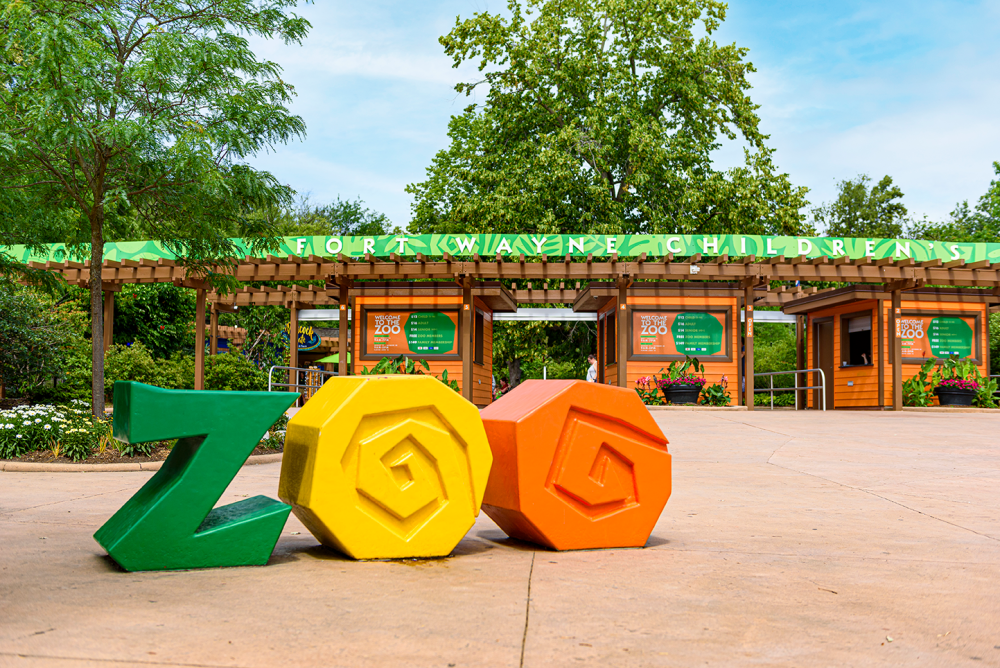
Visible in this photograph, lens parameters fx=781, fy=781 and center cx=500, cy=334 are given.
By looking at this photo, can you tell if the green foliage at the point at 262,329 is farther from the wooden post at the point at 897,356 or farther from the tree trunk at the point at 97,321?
the wooden post at the point at 897,356

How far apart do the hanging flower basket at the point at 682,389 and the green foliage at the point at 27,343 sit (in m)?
11.9

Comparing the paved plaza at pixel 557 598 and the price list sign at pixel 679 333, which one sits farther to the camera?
the price list sign at pixel 679 333

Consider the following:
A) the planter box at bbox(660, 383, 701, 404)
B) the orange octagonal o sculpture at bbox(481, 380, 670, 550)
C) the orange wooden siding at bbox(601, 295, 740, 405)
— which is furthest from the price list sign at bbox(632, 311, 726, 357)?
the orange octagonal o sculpture at bbox(481, 380, 670, 550)

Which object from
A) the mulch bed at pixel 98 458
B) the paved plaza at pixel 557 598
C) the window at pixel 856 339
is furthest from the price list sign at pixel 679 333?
the paved plaza at pixel 557 598

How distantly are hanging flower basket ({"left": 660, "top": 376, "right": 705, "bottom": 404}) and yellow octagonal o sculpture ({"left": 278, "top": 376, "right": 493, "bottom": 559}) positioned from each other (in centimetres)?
1386

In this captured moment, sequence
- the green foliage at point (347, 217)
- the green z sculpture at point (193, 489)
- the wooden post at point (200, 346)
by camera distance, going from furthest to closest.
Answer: the green foliage at point (347, 217) < the wooden post at point (200, 346) < the green z sculpture at point (193, 489)

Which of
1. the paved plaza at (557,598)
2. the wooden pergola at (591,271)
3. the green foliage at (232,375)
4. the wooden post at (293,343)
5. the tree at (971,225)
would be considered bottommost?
the paved plaza at (557,598)

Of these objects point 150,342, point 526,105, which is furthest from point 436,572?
point 526,105

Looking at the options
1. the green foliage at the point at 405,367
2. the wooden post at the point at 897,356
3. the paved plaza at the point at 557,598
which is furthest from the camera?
the green foliage at the point at 405,367

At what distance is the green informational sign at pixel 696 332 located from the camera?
58.8 ft

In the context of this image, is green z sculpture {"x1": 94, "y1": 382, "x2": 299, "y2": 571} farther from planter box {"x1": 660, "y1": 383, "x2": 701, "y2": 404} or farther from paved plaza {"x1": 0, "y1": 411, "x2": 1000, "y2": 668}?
planter box {"x1": 660, "y1": 383, "x2": 701, "y2": 404}

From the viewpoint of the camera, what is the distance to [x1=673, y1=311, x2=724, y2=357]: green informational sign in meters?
17.9

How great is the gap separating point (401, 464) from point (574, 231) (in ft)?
83.9

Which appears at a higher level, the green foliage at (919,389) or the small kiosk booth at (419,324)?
the small kiosk booth at (419,324)
